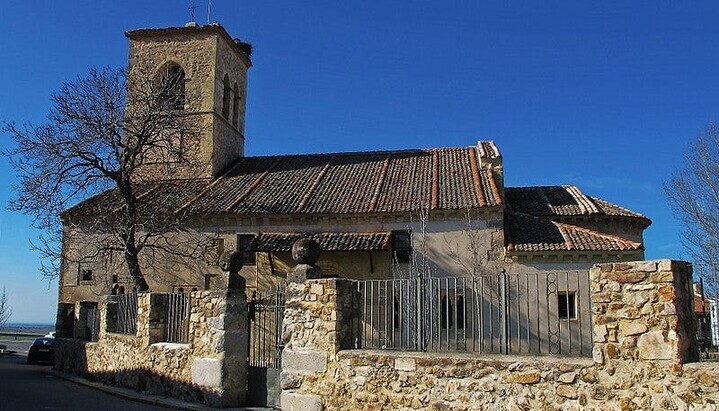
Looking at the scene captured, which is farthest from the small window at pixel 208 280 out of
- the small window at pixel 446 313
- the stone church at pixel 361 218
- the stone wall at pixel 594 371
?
the stone wall at pixel 594 371

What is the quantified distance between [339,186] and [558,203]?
7671mm

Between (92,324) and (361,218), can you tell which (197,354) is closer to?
(92,324)

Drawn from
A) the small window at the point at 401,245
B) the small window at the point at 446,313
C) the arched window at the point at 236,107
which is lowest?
the small window at the point at 446,313

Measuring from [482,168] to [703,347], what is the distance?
1427cm

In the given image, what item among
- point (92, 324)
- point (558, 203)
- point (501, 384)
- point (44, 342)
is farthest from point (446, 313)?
point (44, 342)

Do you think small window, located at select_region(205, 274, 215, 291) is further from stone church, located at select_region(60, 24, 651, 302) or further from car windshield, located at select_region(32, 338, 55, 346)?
car windshield, located at select_region(32, 338, 55, 346)

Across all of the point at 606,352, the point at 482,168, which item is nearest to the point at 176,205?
the point at 482,168

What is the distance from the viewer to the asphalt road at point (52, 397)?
10945 millimetres

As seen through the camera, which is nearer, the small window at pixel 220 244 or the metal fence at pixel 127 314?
the metal fence at pixel 127 314

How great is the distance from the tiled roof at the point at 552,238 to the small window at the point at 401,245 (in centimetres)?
303

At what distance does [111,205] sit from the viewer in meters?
21.0

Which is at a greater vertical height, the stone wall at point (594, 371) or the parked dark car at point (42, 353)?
the stone wall at point (594, 371)

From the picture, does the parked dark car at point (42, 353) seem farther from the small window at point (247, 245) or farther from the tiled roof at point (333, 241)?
the tiled roof at point (333, 241)

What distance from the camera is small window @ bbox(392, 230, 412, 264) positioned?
19016mm
